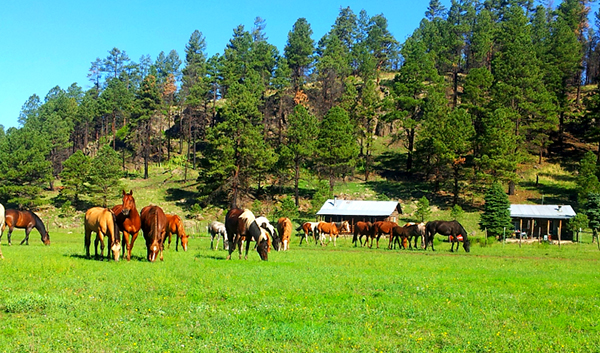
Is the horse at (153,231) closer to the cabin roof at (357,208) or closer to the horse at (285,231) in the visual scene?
the horse at (285,231)

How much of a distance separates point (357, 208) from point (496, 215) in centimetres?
1552

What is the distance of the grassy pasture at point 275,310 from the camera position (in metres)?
8.93

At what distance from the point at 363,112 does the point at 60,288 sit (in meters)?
71.8

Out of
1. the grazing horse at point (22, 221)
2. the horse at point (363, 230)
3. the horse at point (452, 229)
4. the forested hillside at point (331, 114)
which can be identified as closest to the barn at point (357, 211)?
the forested hillside at point (331, 114)

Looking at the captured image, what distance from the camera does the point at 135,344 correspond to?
27.9 feet

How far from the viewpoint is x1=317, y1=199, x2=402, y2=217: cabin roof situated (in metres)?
59.2

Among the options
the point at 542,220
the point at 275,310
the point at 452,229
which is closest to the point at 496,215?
the point at 542,220

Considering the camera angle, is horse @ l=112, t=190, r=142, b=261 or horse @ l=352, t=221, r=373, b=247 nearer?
horse @ l=112, t=190, r=142, b=261

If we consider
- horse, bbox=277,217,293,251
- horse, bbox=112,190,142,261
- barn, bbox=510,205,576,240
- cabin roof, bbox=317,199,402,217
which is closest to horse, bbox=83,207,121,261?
horse, bbox=112,190,142,261

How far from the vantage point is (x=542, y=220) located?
56.7 metres

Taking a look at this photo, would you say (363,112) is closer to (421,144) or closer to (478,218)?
(421,144)

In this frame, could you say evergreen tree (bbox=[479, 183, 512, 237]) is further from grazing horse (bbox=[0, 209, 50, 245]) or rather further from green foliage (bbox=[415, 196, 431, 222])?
grazing horse (bbox=[0, 209, 50, 245])

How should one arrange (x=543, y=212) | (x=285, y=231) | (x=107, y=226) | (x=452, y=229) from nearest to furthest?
1. (x=107, y=226)
2. (x=285, y=231)
3. (x=452, y=229)
4. (x=543, y=212)

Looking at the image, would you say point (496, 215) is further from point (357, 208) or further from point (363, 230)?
point (363, 230)
